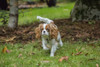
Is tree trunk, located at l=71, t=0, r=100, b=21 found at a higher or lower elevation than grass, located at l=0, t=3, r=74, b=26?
higher

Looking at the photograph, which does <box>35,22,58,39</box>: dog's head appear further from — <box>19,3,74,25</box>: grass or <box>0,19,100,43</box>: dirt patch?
<box>19,3,74,25</box>: grass

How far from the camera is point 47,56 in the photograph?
468 centimetres

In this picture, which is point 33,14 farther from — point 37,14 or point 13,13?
point 13,13

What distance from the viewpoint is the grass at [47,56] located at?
388 centimetres

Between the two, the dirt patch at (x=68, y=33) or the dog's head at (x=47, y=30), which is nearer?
the dog's head at (x=47, y=30)

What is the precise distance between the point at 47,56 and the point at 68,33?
2.43 metres

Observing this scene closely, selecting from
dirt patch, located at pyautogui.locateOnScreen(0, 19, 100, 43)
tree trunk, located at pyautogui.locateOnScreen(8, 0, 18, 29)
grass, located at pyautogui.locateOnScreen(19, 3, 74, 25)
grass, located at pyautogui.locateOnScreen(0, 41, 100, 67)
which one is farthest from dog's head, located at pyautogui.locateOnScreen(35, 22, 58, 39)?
grass, located at pyautogui.locateOnScreen(19, 3, 74, 25)

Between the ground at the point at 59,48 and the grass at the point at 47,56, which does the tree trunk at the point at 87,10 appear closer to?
the ground at the point at 59,48

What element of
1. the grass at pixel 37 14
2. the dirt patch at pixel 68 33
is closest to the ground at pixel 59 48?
the dirt patch at pixel 68 33

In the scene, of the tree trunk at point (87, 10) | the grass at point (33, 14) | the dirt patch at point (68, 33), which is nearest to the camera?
the dirt patch at point (68, 33)

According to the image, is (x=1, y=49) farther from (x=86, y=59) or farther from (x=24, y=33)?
(x=86, y=59)

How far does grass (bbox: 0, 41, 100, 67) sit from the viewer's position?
3.88m

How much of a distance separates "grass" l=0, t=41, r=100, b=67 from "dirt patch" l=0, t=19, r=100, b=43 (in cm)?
57

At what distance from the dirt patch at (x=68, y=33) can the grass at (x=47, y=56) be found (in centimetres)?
57
